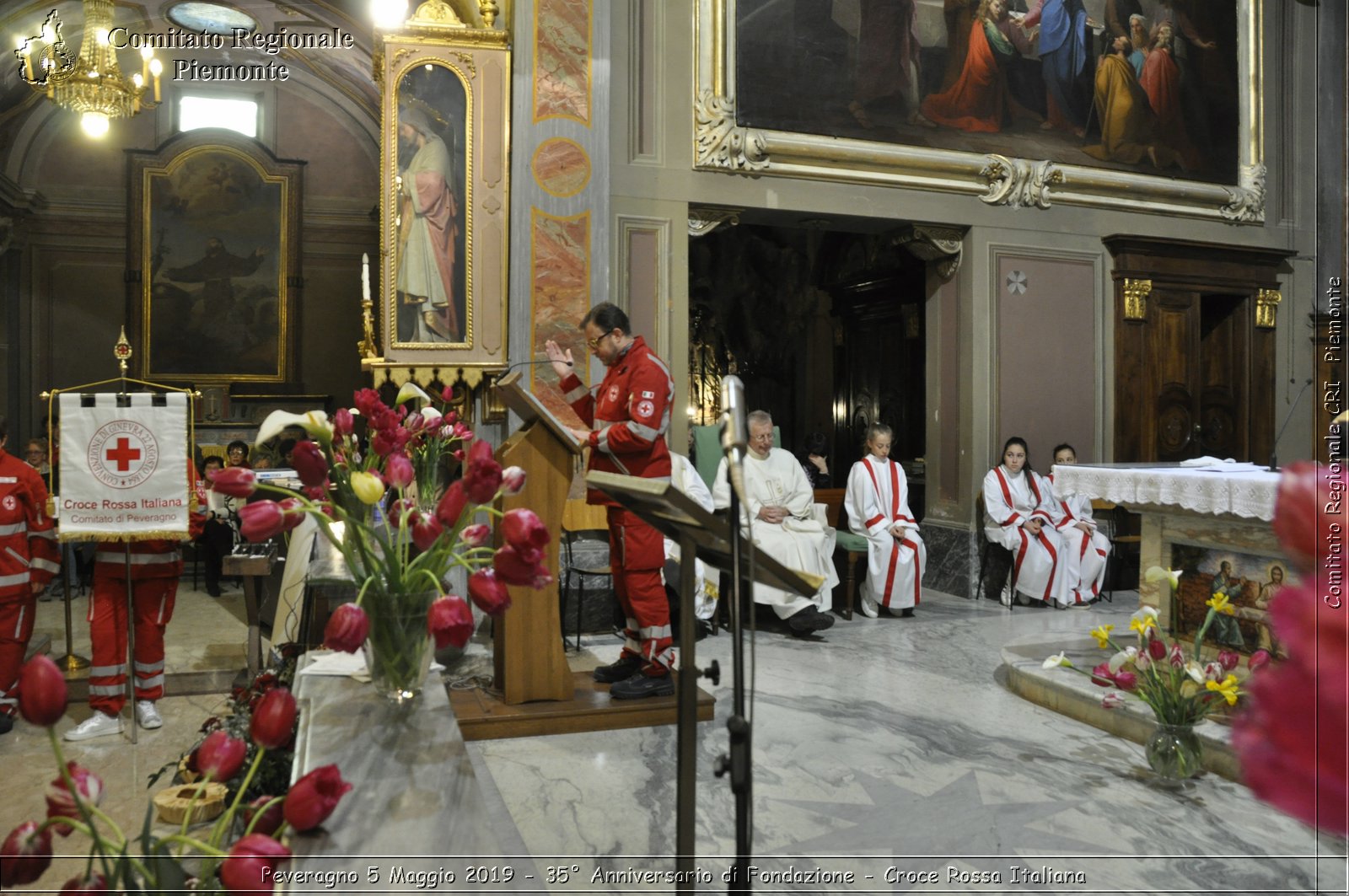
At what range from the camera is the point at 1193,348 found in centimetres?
959

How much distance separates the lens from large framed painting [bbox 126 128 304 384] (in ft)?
41.7

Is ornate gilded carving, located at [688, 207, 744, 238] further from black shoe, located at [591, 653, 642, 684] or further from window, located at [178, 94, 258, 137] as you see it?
window, located at [178, 94, 258, 137]

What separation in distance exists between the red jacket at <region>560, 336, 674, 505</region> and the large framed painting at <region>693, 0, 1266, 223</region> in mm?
3610

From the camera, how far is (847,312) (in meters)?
11.9

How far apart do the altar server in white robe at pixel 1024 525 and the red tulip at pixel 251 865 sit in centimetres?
741

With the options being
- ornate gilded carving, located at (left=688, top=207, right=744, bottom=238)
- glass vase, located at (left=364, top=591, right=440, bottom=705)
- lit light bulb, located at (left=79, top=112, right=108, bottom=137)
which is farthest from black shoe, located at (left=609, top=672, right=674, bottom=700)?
lit light bulb, located at (left=79, top=112, right=108, bottom=137)

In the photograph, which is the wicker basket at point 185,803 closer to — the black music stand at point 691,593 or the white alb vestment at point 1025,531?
the black music stand at point 691,593

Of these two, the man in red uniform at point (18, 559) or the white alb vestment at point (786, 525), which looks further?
the white alb vestment at point (786, 525)

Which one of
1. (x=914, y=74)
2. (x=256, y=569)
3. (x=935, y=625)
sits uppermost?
(x=914, y=74)

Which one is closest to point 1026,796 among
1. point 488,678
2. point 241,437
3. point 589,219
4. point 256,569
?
point 488,678

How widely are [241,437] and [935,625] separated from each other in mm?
9062

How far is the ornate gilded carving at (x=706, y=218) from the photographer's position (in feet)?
25.9

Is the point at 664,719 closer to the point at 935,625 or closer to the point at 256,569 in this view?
the point at 256,569

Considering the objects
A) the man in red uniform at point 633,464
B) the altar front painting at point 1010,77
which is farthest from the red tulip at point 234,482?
the altar front painting at point 1010,77
